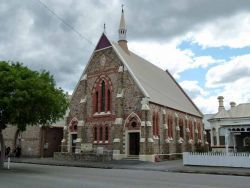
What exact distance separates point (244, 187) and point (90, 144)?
24630 mm

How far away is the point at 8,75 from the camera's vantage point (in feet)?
71.5

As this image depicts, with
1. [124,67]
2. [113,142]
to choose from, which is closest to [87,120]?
[113,142]

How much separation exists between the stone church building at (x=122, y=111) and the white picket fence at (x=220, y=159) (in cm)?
576

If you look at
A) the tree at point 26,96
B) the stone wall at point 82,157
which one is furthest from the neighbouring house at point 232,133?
the tree at point 26,96

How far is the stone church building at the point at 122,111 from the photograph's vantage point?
110ft

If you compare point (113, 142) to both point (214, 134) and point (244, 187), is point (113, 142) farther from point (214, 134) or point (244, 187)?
point (244, 187)

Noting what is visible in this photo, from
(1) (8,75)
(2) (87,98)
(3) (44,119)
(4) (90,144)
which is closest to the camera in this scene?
(1) (8,75)

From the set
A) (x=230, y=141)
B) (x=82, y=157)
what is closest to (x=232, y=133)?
(x=230, y=141)

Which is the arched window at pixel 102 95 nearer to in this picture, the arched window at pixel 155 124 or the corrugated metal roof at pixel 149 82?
the corrugated metal roof at pixel 149 82

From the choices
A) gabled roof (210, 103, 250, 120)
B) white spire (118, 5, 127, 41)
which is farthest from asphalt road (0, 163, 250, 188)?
white spire (118, 5, 127, 41)

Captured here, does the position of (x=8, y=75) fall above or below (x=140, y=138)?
above

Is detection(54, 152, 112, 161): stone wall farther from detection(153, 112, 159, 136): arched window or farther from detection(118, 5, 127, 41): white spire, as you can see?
detection(118, 5, 127, 41): white spire

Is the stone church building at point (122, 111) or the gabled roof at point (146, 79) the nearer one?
the stone church building at point (122, 111)

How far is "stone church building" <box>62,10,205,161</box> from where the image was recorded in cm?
3341
